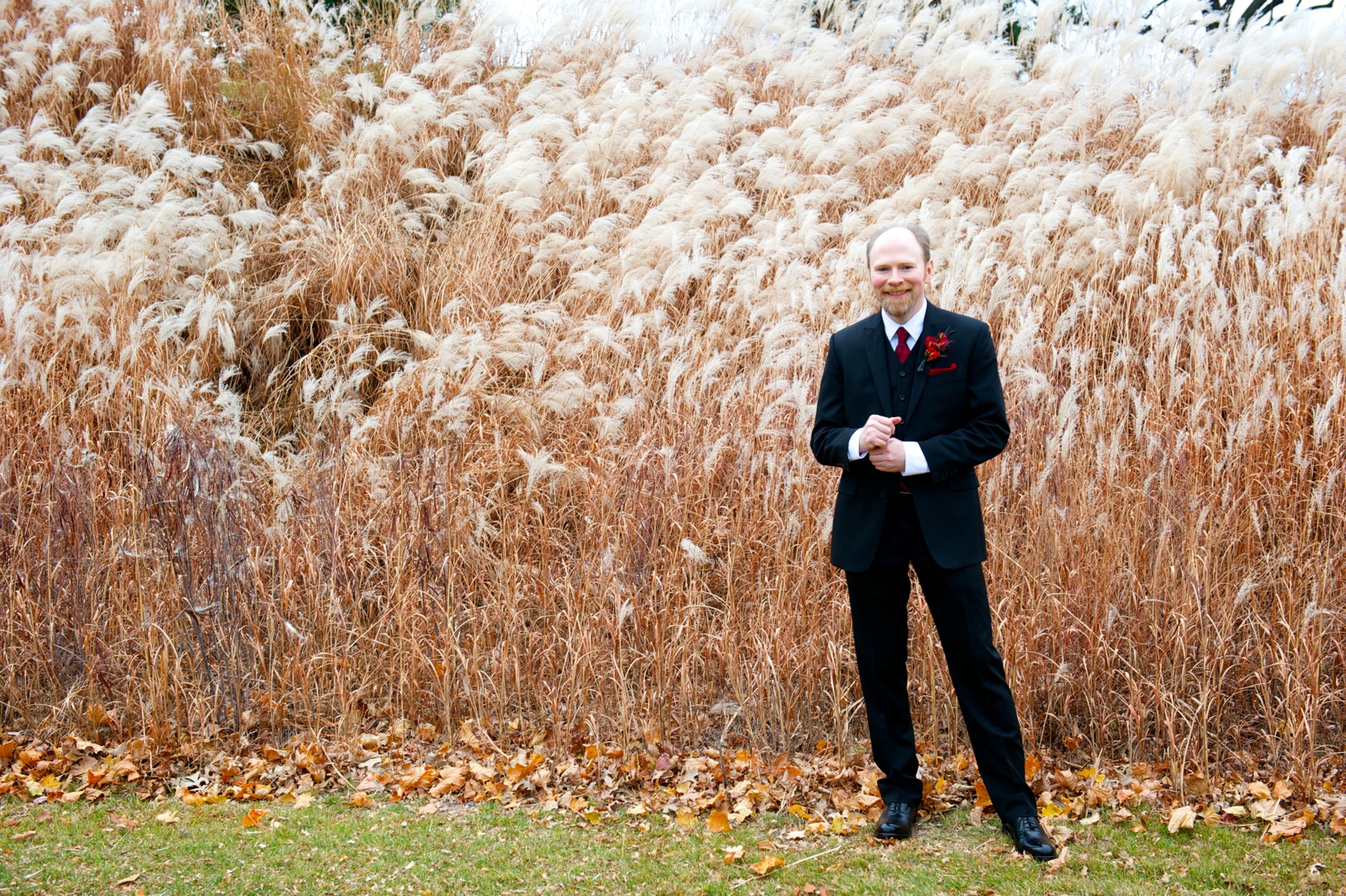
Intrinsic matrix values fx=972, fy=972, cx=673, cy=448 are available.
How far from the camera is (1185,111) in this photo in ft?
25.1

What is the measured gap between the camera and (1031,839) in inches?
129

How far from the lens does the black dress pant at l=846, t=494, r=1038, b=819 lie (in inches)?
128

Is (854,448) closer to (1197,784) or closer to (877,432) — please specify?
(877,432)

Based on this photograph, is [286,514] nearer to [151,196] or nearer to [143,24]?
[151,196]

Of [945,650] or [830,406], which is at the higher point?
[830,406]

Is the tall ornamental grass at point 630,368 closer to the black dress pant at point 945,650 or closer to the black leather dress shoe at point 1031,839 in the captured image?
the black dress pant at point 945,650

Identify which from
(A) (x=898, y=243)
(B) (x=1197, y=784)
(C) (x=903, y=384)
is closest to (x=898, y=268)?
(A) (x=898, y=243)

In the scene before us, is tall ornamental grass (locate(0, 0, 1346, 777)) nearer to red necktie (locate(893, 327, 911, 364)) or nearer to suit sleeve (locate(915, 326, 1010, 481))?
suit sleeve (locate(915, 326, 1010, 481))

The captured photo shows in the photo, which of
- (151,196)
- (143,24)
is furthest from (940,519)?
(143,24)

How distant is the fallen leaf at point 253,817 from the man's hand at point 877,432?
269cm

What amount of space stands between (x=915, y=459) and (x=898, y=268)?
0.64m

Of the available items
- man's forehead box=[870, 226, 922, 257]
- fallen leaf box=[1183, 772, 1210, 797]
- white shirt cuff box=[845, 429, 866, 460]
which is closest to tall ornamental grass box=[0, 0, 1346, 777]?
fallen leaf box=[1183, 772, 1210, 797]

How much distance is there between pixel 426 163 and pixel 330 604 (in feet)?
16.2

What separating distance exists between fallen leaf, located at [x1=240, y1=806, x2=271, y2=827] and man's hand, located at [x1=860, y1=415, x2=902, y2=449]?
2.69m
